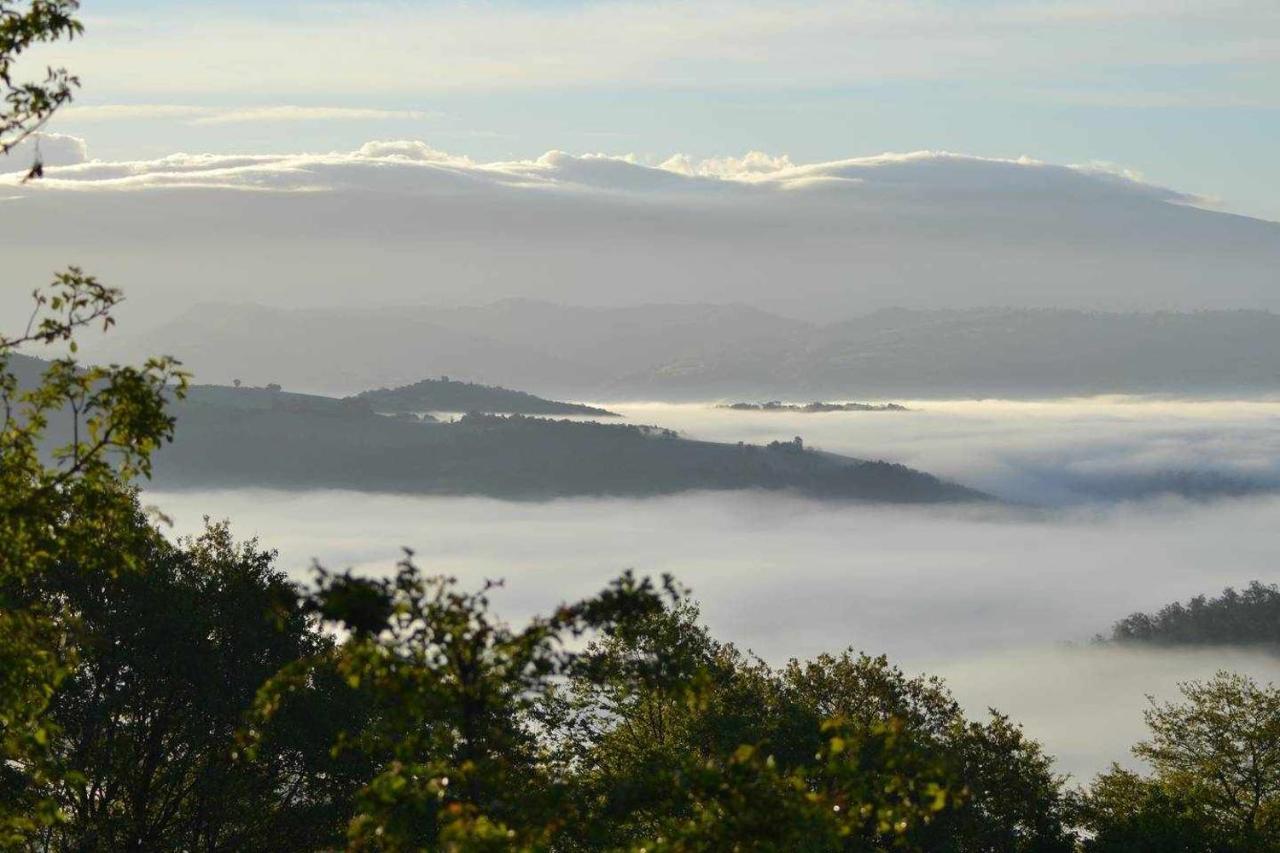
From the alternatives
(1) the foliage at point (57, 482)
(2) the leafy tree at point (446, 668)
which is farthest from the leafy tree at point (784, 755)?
(1) the foliage at point (57, 482)

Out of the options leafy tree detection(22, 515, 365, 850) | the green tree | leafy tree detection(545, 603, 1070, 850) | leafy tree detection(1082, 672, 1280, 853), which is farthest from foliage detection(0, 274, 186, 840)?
leafy tree detection(1082, 672, 1280, 853)

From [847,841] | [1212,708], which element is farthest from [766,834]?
[1212,708]

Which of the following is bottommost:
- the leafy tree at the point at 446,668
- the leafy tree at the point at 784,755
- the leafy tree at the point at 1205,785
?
the leafy tree at the point at 1205,785

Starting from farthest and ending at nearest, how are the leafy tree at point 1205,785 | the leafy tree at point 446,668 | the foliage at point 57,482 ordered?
the leafy tree at point 1205,785, the foliage at point 57,482, the leafy tree at point 446,668

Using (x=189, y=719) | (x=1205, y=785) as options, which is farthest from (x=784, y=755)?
(x=1205, y=785)

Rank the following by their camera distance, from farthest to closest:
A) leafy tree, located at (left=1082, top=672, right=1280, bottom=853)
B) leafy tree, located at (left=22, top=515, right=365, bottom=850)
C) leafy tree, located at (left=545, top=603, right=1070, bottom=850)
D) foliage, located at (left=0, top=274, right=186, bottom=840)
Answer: leafy tree, located at (left=1082, top=672, right=1280, bottom=853) → leafy tree, located at (left=22, top=515, right=365, bottom=850) → foliage, located at (left=0, top=274, right=186, bottom=840) → leafy tree, located at (left=545, top=603, right=1070, bottom=850)

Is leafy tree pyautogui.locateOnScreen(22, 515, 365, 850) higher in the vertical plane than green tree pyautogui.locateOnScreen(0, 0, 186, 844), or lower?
lower

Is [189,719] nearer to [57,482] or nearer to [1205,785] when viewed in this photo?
[57,482]

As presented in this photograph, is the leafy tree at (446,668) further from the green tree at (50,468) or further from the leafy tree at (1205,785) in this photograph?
the leafy tree at (1205,785)

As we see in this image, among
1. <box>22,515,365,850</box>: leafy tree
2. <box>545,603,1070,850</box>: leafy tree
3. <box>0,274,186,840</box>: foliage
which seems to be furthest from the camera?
<box>22,515,365,850</box>: leafy tree

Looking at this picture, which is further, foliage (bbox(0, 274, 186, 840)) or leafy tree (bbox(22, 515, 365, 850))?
leafy tree (bbox(22, 515, 365, 850))

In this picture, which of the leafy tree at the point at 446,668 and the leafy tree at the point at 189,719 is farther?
the leafy tree at the point at 189,719

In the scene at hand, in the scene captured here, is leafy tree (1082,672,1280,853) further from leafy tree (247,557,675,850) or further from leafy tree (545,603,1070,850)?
leafy tree (247,557,675,850)

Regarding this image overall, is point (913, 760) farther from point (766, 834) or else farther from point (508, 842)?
point (508, 842)
